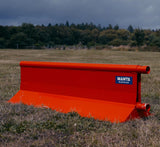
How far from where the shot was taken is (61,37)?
4018 inches

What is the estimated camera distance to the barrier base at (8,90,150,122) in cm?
373

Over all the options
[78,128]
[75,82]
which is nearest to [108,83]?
[75,82]

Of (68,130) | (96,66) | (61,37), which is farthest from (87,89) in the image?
(61,37)

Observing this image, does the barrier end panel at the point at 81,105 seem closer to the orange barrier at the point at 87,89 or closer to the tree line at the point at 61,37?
the orange barrier at the point at 87,89

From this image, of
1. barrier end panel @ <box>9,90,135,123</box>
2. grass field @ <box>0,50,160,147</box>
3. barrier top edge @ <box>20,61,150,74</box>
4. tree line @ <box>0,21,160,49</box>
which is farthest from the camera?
tree line @ <box>0,21,160,49</box>

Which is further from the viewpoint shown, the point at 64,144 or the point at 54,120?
the point at 54,120

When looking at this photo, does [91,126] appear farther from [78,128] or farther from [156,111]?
[156,111]

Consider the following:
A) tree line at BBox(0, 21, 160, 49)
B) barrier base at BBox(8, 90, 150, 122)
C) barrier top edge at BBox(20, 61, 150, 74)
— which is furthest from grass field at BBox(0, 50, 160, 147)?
tree line at BBox(0, 21, 160, 49)

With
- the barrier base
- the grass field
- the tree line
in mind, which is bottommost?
the grass field

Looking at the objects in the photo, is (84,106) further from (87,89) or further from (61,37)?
(61,37)

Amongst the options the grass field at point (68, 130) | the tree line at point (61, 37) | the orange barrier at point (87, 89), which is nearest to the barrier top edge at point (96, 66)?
the orange barrier at point (87, 89)

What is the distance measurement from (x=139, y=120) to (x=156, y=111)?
72cm

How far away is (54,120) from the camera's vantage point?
3715 millimetres

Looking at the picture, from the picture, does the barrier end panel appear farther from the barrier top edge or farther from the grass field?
the barrier top edge
